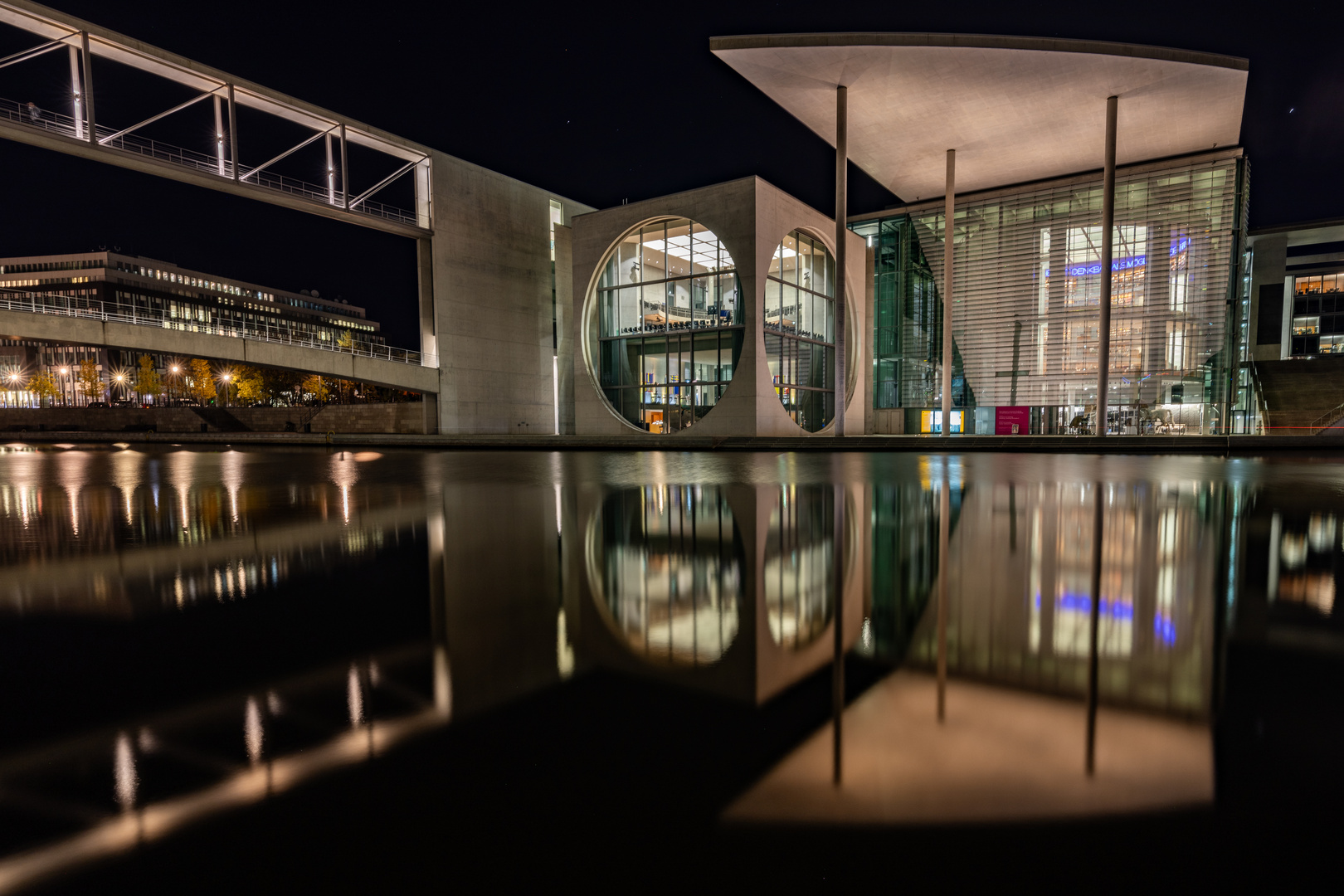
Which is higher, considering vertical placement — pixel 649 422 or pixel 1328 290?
pixel 1328 290

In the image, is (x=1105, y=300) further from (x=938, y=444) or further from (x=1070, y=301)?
(x=938, y=444)

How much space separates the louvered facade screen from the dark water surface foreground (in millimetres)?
A: 29379

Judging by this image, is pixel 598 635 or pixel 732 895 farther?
pixel 598 635

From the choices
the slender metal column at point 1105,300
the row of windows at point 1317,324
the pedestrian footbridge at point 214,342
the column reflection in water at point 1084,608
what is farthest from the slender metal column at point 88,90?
the row of windows at point 1317,324

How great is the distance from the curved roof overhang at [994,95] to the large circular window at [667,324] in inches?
266

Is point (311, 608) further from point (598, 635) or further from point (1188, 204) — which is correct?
point (1188, 204)

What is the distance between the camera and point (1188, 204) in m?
28.8

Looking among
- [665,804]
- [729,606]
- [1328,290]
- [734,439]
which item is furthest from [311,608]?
[1328,290]

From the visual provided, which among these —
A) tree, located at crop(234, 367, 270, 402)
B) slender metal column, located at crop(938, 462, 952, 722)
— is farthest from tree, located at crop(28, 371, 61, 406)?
slender metal column, located at crop(938, 462, 952, 722)

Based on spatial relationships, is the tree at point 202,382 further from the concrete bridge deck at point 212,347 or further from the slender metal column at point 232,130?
the slender metal column at point 232,130

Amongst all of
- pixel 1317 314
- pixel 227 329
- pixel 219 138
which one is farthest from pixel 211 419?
pixel 1317 314

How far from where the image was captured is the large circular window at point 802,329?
27.5 m

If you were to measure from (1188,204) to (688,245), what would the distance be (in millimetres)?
21963

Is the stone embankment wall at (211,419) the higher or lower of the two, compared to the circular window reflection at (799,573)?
higher
